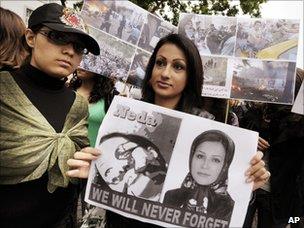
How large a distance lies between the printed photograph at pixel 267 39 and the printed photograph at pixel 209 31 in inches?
3.3

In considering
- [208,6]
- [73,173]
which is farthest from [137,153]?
[208,6]

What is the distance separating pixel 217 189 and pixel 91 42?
844 millimetres

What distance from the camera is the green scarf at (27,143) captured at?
159 cm

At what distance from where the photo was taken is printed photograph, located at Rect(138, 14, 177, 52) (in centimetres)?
290

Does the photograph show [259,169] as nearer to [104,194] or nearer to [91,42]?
[104,194]

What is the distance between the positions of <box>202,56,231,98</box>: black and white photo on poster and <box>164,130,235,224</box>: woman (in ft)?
4.04

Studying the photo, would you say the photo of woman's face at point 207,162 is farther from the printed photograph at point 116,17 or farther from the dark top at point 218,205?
the printed photograph at point 116,17

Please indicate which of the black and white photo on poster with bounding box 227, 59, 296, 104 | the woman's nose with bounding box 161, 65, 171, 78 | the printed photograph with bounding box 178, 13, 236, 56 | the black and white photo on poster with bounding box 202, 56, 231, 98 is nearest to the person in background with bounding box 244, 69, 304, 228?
the black and white photo on poster with bounding box 227, 59, 296, 104

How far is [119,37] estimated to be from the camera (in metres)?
2.80

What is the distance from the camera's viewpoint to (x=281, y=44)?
2.73m

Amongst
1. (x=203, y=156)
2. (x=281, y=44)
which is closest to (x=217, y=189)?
(x=203, y=156)

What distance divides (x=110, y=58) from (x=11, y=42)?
72 cm

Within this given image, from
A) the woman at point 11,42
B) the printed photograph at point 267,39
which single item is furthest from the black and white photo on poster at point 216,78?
the woman at point 11,42

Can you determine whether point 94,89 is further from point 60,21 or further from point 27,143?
point 27,143
